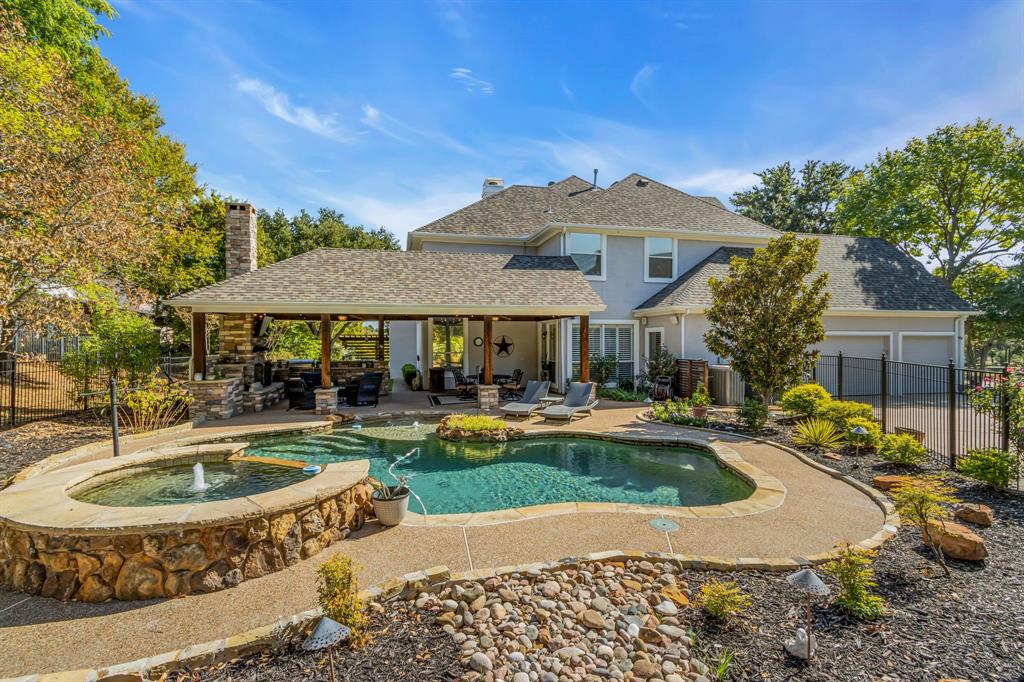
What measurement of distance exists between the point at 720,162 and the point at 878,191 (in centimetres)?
1255

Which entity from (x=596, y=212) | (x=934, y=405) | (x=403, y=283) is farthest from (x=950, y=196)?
(x=403, y=283)

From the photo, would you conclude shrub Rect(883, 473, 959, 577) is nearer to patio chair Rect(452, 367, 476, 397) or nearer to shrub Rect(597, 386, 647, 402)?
shrub Rect(597, 386, 647, 402)

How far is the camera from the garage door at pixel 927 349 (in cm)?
1717

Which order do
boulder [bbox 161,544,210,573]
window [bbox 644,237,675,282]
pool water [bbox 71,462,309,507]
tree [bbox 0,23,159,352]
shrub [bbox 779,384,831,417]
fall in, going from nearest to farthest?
boulder [bbox 161,544,210,573], pool water [bbox 71,462,309,507], tree [bbox 0,23,159,352], shrub [bbox 779,384,831,417], window [bbox 644,237,675,282]

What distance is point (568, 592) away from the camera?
4090 millimetres

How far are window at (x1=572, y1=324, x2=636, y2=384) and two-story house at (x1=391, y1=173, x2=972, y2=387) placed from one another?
0.12 feet

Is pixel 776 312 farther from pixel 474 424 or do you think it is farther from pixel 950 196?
pixel 950 196

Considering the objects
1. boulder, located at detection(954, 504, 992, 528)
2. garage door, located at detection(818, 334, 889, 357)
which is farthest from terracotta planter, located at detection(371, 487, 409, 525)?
garage door, located at detection(818, 334, 889, 357)

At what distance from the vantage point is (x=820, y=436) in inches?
359

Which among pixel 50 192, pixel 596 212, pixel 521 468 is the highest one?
pixel 596 212

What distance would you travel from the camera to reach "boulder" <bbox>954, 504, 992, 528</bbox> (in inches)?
211

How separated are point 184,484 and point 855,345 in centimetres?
2003

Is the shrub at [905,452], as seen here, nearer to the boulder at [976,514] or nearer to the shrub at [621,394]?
the boulder at [976,514]

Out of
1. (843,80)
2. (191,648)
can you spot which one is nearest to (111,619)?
(191,648)
